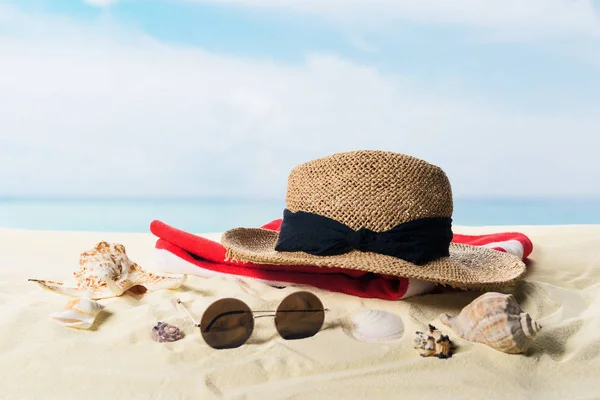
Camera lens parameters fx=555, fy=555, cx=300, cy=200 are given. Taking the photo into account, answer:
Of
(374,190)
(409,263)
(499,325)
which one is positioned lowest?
(499,325)

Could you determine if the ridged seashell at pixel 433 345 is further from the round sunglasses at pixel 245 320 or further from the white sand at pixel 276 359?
the round sunglasses at pixel 245 320

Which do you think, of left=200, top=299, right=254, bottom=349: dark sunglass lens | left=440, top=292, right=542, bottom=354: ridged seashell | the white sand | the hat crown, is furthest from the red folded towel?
left=200, top=299, right=254, bottom=349: dark sunglass lens

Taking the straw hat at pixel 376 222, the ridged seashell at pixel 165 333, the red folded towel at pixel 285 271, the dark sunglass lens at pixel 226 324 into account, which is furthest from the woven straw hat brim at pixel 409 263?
the ridged seashell at pixel 165 333

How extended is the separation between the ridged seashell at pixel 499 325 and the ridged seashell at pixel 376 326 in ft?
0.74

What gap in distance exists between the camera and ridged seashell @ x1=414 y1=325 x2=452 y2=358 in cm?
176

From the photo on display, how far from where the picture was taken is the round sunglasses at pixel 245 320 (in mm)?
1809

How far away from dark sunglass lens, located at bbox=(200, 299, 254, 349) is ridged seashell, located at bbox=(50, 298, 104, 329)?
53 centimetres

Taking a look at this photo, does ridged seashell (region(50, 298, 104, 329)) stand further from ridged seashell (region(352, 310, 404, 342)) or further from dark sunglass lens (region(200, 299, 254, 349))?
ridged seashell (region(352, 310, 404, 342))

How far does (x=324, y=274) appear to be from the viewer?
2598 millimetres

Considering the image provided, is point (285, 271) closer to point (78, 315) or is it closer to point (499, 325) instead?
point (78, 315)

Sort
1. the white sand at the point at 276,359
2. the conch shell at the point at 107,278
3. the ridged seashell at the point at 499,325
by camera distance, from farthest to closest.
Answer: the conch shell at the point at 107,278
the ridged seashell at the point at 499,325
the white sand at the point at 276,359

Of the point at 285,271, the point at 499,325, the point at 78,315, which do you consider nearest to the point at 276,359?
the point at 499,325

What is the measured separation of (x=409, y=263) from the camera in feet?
7.29

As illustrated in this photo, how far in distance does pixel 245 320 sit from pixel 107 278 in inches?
33.8
